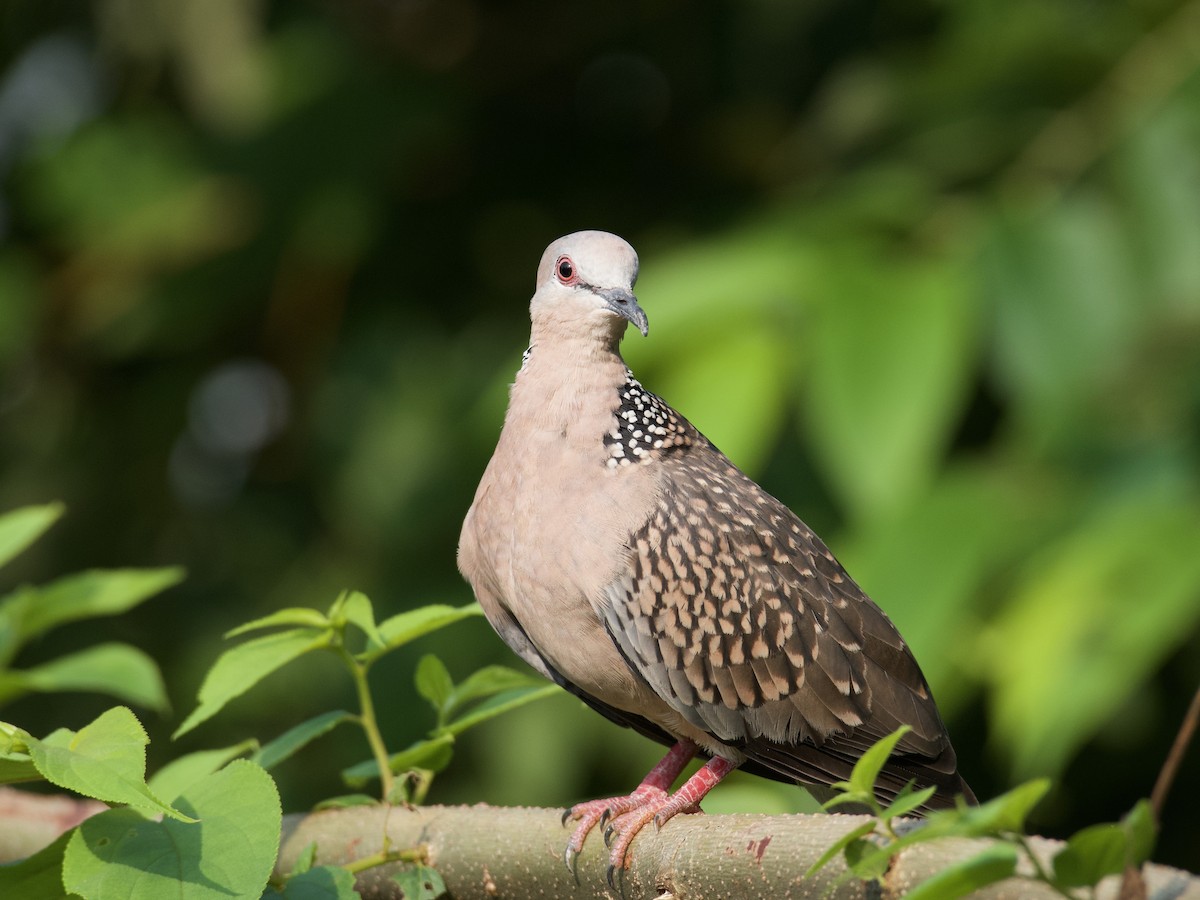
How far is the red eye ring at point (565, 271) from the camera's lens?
2.94 meters

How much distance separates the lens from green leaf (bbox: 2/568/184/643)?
105 inches

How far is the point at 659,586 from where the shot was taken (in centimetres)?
277

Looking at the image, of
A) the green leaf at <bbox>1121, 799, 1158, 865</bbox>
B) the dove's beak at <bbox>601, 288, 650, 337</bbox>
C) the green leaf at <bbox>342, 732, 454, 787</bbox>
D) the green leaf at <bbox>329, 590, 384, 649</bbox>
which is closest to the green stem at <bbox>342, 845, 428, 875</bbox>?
the green leaf at <bbox>342, 732, 454, 787</bbox>

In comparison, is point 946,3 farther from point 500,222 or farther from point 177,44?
point 177,44

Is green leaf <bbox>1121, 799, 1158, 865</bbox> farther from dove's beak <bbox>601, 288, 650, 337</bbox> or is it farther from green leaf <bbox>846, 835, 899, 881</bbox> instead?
dove's beak <bbox>601, 288, 650, 337</bbox>

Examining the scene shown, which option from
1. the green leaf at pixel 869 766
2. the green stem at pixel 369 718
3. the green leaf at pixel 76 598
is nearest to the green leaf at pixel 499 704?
the green stem at pixel 369 718

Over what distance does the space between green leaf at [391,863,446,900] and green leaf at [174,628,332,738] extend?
0.40m

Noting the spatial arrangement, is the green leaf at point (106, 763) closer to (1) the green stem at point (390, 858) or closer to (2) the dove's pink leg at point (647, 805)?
(1) the green stem at point (390, 858)

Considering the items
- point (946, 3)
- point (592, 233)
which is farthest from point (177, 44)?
point (592, 233)

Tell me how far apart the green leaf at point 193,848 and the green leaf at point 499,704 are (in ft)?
1.60

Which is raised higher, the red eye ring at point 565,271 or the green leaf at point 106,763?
the red eye ring at point 565,271

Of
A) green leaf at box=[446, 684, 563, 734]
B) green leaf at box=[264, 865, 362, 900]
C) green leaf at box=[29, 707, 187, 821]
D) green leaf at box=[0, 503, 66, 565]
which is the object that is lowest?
green leaf at box=[264, 865, 362, 900]

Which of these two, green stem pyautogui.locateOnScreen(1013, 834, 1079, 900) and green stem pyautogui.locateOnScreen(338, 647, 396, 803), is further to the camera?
green stem pyautogui.locateOnScreen(338, 647, 396, 803)

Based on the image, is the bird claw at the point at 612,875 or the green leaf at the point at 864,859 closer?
the green leaf at the point at 864,859
